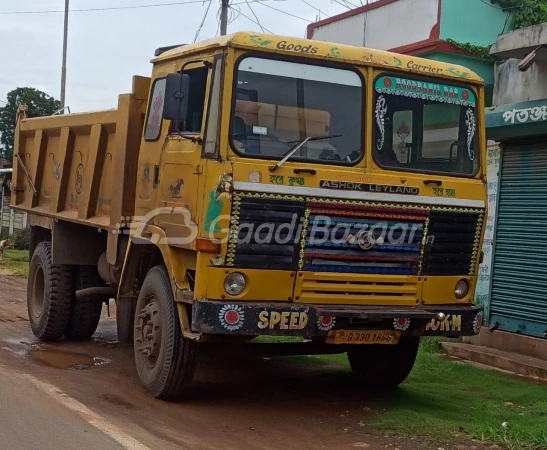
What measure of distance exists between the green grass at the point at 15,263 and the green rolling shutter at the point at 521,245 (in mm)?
11314

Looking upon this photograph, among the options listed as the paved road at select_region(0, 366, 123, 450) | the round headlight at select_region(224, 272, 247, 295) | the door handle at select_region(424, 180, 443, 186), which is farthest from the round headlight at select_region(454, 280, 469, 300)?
the paved road at select_region(0, 366, 123, 450)

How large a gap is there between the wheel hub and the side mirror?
1.62 m

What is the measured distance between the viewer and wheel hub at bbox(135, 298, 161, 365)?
6691 mm

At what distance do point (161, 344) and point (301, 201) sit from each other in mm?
1684

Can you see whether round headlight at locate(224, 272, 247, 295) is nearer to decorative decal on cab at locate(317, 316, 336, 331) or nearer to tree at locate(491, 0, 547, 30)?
decorative decal on cab at locate(317, 316, 336, 331)

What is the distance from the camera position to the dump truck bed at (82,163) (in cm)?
764

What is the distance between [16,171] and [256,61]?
585 centimetres

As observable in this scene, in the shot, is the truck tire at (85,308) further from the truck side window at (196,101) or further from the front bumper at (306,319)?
the front bumper at (306,319)

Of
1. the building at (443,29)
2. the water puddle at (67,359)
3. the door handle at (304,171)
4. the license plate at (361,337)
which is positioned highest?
the building at (443,29)

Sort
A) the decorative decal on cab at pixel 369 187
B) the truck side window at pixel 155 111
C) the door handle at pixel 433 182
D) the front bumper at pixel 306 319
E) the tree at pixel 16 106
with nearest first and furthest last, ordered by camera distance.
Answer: the front bumper at pixel 306 319, the decorative decal on cab at pixel 369 187, the door handle at pixel 433 182, the truck side window at pixel 155 111, the tree at pixel 16 106

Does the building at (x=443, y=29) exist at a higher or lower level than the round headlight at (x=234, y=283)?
higher

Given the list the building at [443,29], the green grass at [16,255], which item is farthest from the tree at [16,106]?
the building at [443,29]

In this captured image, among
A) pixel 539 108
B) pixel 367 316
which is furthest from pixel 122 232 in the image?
pixel 539 108

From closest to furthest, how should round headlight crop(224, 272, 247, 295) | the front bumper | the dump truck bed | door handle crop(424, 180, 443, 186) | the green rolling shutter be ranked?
1. the front bumper
2. round headlight crop(224, 272, 247, 295)
3. door handle crop(424, 180, 443, 186)
4. the dump truck bed
5. the green rolling shutter
